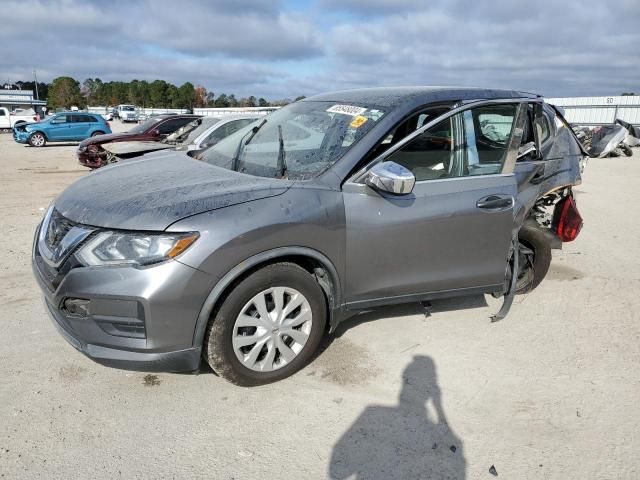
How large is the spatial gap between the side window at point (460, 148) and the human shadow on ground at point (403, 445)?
4.95ft

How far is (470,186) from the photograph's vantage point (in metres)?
3.45

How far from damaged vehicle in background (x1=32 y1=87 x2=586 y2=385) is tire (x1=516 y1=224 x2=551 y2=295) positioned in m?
0.43

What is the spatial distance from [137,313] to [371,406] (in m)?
1.45

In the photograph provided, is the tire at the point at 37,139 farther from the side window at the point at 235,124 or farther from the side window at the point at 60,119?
the side window at the point at 235,124

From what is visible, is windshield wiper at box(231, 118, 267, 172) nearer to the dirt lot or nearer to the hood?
the hood

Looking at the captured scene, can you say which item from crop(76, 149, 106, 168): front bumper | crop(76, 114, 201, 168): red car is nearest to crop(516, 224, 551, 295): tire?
crop(76, 114, 201, 168): red car

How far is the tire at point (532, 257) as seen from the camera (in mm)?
4426

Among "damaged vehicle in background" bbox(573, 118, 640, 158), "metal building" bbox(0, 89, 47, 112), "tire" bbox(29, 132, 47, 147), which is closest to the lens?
"damaged vehicle in background" bbox(573, 118, 640, 158)

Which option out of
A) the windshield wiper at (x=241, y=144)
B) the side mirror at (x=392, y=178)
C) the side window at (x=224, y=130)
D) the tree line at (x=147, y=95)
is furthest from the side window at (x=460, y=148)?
the tree line at (x=147, y=95)

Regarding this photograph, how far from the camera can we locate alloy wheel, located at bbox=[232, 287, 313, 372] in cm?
284

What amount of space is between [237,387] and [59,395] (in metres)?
1.06

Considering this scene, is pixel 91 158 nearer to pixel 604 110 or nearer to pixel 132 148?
pixel 132 148

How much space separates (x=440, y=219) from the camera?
10.8ft

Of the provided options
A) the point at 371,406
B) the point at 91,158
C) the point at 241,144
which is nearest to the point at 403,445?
the point at 371,406
